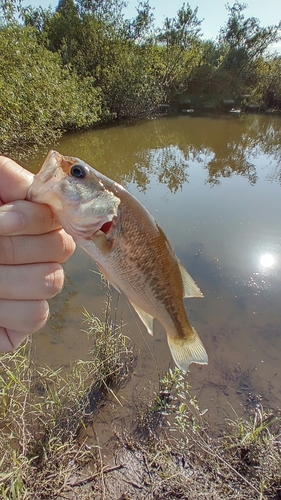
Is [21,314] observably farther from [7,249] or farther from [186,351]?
[186,351]

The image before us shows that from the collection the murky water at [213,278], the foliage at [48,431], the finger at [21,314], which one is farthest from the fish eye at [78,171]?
the murky water at [213,278]

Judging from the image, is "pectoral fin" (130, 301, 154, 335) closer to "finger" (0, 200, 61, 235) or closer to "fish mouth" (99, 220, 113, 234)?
"fish mouth" (99, 220, 113, 234)

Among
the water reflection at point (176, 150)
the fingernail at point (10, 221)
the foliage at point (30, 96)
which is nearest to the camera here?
the fingernail at point (10, 221)

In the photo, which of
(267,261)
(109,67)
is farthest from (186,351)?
(109,67)

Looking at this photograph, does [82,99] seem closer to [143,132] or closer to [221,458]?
[143,132]

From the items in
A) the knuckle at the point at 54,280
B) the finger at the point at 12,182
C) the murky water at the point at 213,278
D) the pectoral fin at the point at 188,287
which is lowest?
the murky water at the point at 213,278

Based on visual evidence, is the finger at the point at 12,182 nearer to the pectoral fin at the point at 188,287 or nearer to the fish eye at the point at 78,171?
the fish eye at the point at 78,171
